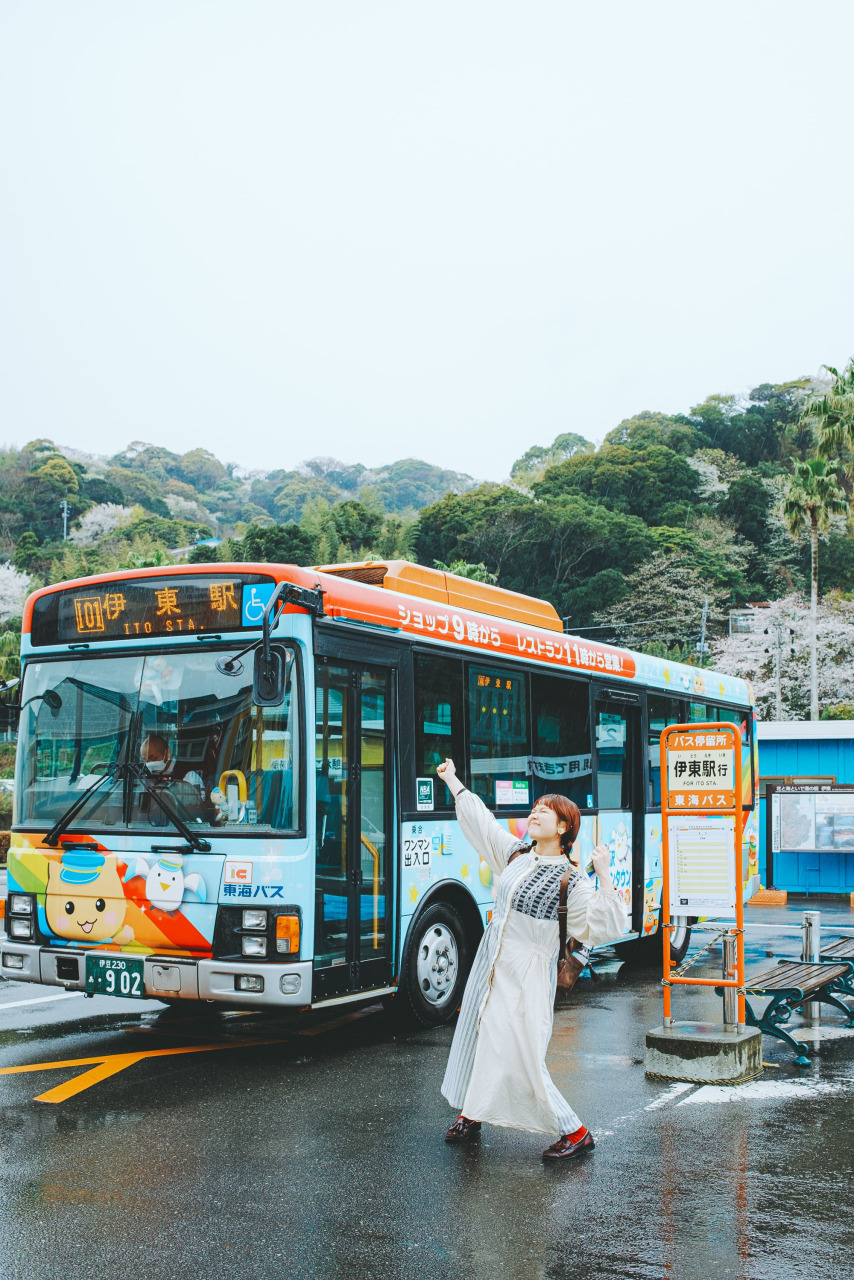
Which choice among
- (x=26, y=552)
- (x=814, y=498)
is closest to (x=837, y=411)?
(x=814, y=498)

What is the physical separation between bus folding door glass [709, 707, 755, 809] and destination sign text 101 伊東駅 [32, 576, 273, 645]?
7596 mm

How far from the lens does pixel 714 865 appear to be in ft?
24.1

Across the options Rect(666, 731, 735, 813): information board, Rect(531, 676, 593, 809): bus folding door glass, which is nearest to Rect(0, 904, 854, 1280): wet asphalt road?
Rect(666, 731, 735, 813): information board

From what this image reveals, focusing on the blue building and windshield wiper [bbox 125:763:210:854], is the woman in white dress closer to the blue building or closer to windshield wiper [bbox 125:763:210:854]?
windshield wiper [bbox 125:763:210:854]

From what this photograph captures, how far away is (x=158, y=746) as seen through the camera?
726cm

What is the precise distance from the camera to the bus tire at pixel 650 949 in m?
12.2

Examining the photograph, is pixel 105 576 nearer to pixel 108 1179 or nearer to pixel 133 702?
pixel 133 702

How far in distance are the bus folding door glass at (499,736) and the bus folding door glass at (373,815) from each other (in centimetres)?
117

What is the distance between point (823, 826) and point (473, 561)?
159 feet

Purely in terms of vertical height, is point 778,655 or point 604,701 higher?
point 778,655

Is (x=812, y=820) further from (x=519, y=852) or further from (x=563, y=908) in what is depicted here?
(x=563, y=908)

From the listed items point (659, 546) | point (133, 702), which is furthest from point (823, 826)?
point (659, 546)

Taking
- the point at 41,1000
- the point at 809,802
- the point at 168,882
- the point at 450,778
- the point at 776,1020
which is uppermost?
the point at 450,778

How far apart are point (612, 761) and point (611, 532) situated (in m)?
52.5
